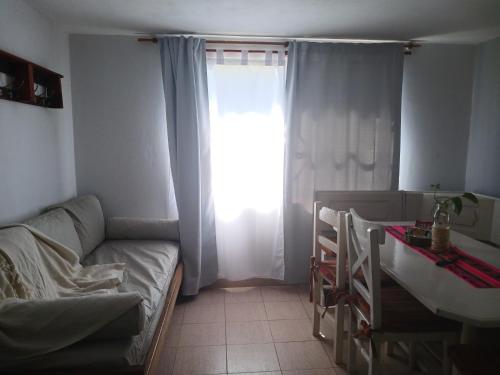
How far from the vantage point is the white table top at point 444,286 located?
1.23 meters

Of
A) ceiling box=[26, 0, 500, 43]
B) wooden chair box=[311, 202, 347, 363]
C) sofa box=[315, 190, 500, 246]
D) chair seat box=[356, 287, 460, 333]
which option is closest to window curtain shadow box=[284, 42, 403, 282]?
ceiling box=[26, 0, 500, 43]

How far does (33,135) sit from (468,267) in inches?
111

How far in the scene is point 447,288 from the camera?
1431 millimetres

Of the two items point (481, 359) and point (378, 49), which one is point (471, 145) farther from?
point (481, 359)

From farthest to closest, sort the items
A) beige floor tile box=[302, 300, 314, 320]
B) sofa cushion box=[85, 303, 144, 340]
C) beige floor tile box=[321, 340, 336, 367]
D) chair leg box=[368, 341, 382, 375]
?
beige floor tile box=[302, 300, 314, 320], beige floor tile box=[321, 340, 336, 367], chair leg box=[368, 341, 382, 375], sofa cushion box=[85, 303, 144, 340]

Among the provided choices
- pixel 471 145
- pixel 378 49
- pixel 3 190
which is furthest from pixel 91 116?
pixel 471 145

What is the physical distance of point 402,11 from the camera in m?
2.52

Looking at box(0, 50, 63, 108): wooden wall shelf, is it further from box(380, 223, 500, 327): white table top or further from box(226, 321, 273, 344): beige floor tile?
box(380, 223, 500, 327): white table top

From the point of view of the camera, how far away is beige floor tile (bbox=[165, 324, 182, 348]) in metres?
2.39

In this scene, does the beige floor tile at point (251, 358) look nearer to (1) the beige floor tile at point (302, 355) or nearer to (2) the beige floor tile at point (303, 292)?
(1) the beige floor tile at point (302, 355)

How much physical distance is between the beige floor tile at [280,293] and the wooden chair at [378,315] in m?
1.27

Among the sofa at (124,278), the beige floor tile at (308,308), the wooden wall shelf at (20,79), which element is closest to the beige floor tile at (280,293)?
the beige floor tile at (308,308)

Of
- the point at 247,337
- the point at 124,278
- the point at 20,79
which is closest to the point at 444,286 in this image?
the point at 247,337

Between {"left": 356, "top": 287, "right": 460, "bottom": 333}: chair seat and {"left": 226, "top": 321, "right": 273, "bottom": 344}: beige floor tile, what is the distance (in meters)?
0.91
